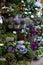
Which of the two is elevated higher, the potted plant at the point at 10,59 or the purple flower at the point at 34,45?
the potted plant at the point at 10,59

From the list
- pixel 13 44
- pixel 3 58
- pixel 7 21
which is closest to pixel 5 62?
pixel 3 58

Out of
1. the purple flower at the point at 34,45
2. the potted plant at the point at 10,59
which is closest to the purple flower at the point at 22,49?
the potted plant at the point at 10,59

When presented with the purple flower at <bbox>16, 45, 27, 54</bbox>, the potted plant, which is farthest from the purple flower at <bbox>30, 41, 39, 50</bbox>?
the potted plant

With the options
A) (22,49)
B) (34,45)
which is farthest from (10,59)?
(34,45)

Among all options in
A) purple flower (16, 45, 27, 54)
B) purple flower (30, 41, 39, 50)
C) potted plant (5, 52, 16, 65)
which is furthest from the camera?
purple flower (30, 41, 39, 50)

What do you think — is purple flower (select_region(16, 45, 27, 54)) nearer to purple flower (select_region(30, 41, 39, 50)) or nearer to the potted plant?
the potted plant

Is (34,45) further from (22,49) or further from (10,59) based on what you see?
(10,59)

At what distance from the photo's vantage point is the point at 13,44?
10.4 ft

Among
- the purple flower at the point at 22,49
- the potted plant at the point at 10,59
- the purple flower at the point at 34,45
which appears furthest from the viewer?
the purple flower at the point at 34,45

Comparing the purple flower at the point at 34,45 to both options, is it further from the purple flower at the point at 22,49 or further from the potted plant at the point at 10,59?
the potted plant at the point at 10,59

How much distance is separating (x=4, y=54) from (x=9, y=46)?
152 millimetres

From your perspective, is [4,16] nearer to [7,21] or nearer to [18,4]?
[7,21]

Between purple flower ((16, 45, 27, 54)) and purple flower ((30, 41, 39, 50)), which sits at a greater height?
purple flower ((16, 45, 27, 54))

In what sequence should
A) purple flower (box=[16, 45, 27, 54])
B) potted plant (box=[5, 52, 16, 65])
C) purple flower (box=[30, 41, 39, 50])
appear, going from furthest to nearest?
purple flower (box=[30, 41, 39, 50])
purple flower (box=[16, 45, 27, 54])
potted plant (box=[5, 52, 16, 65])
